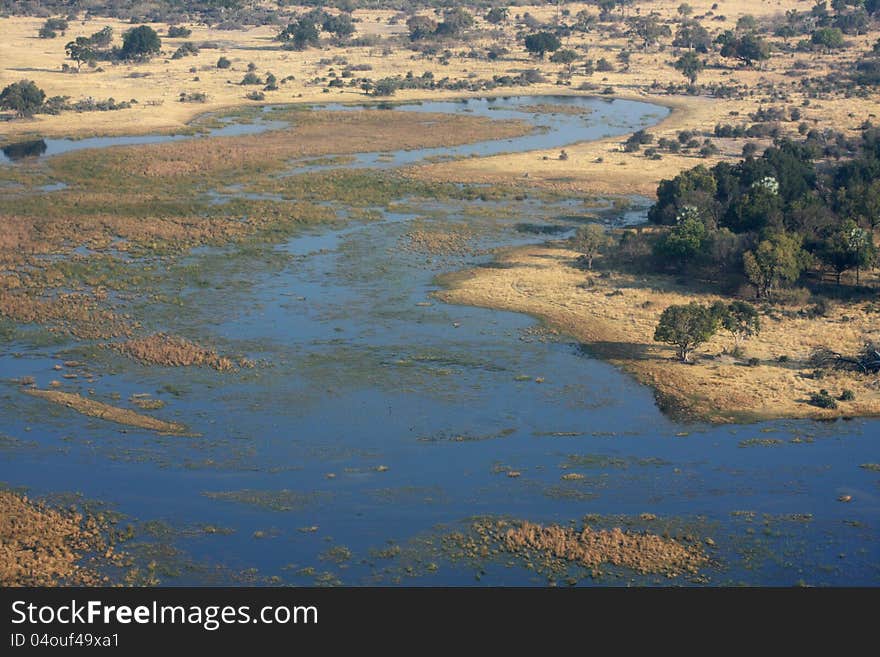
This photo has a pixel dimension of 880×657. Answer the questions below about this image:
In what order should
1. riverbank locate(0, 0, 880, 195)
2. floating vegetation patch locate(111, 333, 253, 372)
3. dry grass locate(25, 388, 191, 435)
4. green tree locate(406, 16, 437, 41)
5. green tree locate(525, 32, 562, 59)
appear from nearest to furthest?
1. dry grass locate(25, 388, 191, 435)
2. floating vegetation patch locate(111, 333, 253, 372)
3. riverbank locate(0, 0, 880, 195)
4. green tree locate(525, 32, 562, 59)
5. green tree locate(406, 16, 437, 41)

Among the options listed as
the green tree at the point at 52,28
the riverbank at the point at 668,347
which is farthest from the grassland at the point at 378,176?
the green tree at the point at 52,28

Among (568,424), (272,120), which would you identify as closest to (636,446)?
(568,424)

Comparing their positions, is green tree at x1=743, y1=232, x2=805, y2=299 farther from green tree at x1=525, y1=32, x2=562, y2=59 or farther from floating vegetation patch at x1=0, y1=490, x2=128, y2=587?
green tree at x1=525, y1=32, x2=562, y2=59

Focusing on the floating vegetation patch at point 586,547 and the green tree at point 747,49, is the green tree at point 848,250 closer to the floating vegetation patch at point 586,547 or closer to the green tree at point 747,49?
the floating vegetation patch at point 586,547

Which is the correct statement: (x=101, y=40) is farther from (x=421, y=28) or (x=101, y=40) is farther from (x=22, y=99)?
(x=421, y=28)

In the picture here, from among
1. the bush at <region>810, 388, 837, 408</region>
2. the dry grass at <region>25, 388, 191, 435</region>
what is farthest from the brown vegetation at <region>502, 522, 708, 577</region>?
the dry grass at <region>25, 388, 191, 435</region>

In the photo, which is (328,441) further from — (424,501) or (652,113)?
(652,113)
